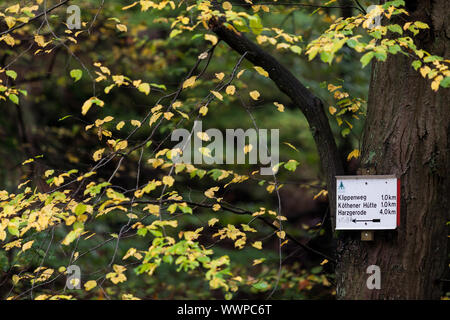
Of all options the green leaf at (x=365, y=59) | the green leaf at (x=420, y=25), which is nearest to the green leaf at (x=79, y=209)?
the green leaf at (x=365, y=59)

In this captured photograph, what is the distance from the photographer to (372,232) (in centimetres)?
358

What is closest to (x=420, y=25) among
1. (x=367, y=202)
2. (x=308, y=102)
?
(x=308, y=102)

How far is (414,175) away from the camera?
3.57 meters

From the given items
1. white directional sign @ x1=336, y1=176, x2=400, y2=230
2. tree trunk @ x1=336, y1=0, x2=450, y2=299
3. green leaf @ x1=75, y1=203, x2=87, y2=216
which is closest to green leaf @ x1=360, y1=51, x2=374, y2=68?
tree trunk @ x1=336, y1=0, x2=450, y2=299

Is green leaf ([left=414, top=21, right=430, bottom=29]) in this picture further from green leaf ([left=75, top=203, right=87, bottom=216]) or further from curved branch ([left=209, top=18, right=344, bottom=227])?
green leaf ([left=75, top=203, right=87, bottom=216])

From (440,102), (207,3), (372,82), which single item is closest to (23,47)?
(207,3)

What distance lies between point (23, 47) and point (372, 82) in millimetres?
5646

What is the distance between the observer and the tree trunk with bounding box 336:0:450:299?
11.6 ft

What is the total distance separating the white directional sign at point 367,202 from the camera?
353 centimetres

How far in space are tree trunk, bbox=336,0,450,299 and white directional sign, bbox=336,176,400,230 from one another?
0.08m

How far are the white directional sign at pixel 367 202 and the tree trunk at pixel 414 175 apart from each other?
0.26 feet

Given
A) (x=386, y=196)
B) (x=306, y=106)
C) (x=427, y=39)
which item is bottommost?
(x=386, y=196)
